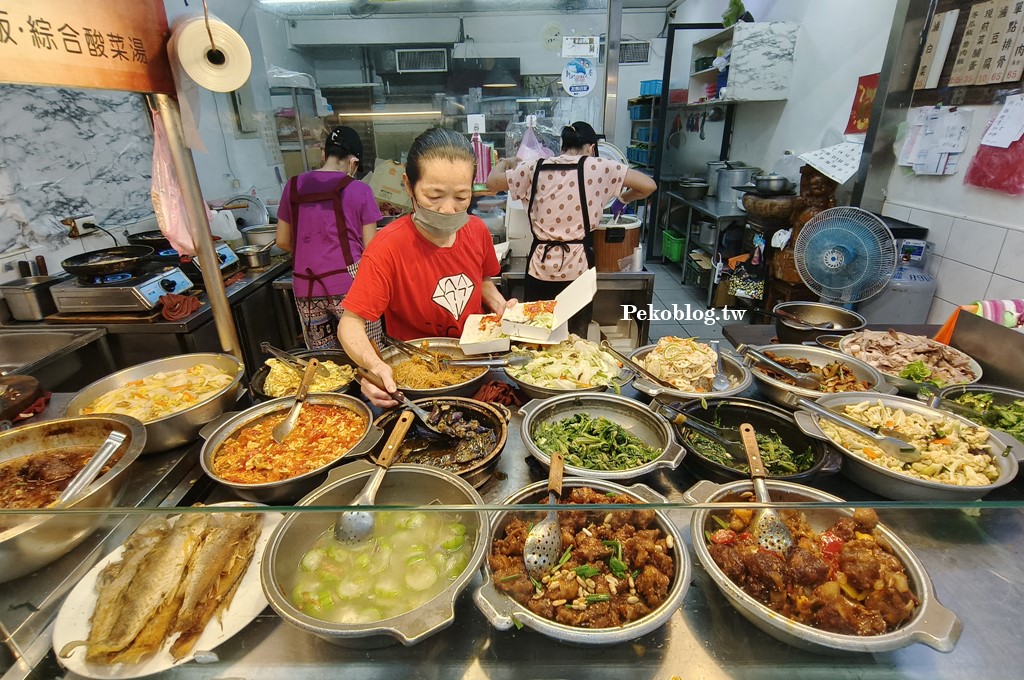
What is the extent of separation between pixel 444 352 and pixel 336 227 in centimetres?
228

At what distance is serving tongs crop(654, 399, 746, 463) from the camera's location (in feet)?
5.94

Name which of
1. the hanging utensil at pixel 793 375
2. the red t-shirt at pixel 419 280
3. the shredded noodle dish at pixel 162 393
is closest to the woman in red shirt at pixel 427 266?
the red t-shirt at pixel 419 280

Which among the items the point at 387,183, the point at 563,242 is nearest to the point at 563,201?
the point at 563,242

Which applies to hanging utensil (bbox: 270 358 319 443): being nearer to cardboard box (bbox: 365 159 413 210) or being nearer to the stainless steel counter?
the stainless steel counter

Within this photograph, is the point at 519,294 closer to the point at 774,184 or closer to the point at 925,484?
the point at 774,184

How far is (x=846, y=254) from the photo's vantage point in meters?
3.99

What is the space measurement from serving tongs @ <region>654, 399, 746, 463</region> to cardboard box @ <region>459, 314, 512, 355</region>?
805 mm

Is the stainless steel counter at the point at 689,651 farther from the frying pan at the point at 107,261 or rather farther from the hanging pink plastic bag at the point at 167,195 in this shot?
the frying pan at the point at 107,261

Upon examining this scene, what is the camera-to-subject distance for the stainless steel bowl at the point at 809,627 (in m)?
1.09

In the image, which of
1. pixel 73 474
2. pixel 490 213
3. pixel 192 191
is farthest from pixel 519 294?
pixel 73 474

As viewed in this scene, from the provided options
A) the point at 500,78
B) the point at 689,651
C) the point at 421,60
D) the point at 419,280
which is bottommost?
the point at 689,651

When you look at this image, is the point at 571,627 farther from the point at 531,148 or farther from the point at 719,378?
the point at 531,148

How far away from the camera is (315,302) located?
4.48 m

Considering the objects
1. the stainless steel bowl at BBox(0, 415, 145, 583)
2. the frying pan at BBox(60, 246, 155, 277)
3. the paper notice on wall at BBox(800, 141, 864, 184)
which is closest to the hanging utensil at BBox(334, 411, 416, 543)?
the stainless steel bowl at BBox(0, 415, 145, 583)
